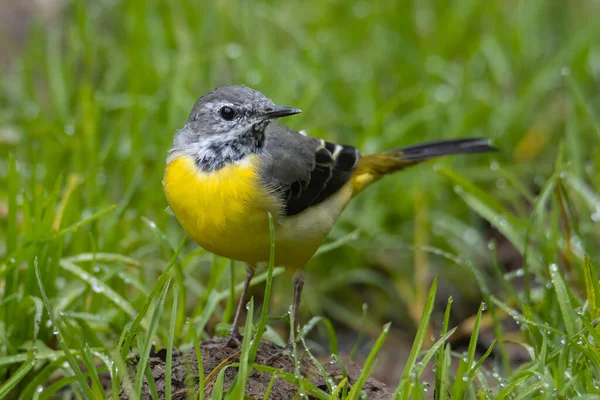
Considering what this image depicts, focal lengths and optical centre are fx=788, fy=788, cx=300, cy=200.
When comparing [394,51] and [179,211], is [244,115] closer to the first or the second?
[179,211]

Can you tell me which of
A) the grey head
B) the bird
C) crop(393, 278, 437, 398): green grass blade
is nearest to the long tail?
the bird

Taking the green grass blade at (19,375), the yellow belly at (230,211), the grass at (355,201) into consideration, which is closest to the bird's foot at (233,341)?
the grass at (355,201)

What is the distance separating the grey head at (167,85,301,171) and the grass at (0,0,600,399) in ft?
1.55

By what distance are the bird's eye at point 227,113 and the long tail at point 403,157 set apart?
3.17 feet

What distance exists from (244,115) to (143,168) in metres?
1.86

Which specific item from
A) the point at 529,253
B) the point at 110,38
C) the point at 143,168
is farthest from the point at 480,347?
the point at 110,38

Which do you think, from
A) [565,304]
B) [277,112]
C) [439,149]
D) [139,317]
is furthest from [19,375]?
[439,149]

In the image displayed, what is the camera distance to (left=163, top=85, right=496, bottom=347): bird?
3381 millimetres

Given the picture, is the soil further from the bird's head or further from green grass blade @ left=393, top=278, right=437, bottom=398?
the bird's head

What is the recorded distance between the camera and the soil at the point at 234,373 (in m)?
3.11

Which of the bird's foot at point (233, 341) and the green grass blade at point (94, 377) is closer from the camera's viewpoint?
the green grass blade at point (94, 377)

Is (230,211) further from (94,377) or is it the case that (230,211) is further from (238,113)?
(94,377)

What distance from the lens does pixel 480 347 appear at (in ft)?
15.4

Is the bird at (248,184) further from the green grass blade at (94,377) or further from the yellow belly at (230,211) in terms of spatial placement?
the green grass blade at (94,377)
